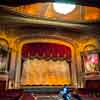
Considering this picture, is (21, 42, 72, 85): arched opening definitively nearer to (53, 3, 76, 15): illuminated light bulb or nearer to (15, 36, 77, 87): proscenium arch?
(15, 36, 77, 87): proscenium arch

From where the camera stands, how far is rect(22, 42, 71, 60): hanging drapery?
11039 millimetres

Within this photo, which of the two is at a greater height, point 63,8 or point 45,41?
point 63,8

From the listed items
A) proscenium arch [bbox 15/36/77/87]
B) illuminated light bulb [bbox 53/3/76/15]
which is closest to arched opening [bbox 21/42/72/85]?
proscenium arch [bbox 15/36/77/87]

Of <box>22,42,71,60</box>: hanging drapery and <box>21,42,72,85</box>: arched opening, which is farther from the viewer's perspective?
<box>22,42,71,60</box>: hanging drapery

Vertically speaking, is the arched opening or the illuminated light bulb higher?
the illuminated light bulb

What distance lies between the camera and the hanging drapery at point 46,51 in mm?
11039

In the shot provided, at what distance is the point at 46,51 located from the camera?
37.2 feet

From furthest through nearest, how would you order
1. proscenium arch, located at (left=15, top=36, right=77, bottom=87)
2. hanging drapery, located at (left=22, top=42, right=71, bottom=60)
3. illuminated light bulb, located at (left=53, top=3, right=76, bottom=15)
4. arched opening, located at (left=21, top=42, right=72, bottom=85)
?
illuminated light bulb, located at (left=53, top=3, right=76, bottom=15) < hanging drapery, located at (left=22, top=42, right=71, bottom=60) < arched opening, located at (left=21, top=42, right=72, bottom=85) < proscenium arch, located at (left=15, top=36, right=77, bottom=87)

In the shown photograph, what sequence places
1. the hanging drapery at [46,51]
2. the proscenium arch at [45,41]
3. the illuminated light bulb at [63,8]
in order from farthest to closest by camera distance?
the illuminated light bulb at [63,8], the hanging drapery at [46,51], the proscenium arch at [45,41]

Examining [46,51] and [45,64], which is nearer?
[45,64]

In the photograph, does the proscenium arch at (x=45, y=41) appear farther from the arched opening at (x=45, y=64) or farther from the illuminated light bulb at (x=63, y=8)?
the illuminated light bulb at (x=63, y=8)

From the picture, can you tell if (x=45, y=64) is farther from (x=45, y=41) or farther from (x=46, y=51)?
(x=45, y=41)

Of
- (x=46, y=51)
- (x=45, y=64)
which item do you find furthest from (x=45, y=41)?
(x=45, y=64)

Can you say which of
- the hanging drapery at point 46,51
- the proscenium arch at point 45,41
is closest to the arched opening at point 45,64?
the hanging drapery at point 46,51
